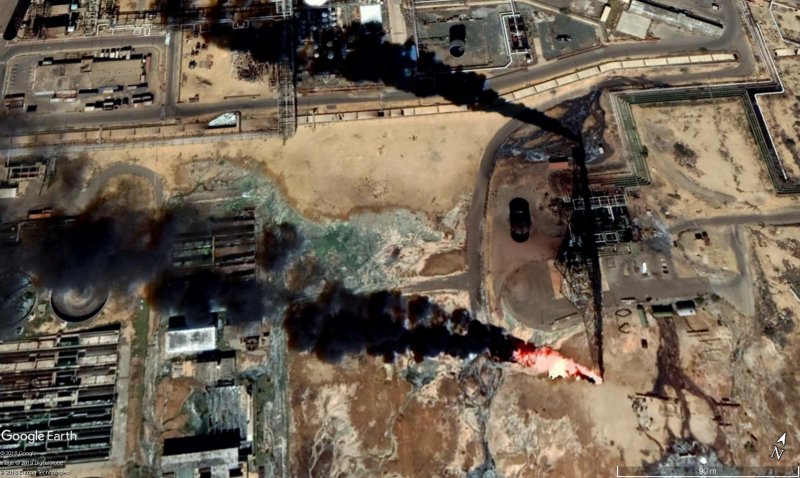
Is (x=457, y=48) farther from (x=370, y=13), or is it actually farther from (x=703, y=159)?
(x=703, y=159)

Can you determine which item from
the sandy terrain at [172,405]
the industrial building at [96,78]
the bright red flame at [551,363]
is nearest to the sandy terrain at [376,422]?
the bright red flame at [551,363]

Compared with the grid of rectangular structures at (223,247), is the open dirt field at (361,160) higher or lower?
higher

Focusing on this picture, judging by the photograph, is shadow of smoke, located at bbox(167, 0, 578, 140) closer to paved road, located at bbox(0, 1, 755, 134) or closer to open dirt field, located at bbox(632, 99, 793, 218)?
paved road, located at bbox(0, 1, 755, 134)

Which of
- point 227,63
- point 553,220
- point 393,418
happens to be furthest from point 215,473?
Answer: point 227,63

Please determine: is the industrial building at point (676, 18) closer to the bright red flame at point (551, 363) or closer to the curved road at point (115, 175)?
the bright red flame at point (551, 363)

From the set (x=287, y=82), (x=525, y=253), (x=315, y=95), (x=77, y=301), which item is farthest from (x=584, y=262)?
(x=77, y=301)
